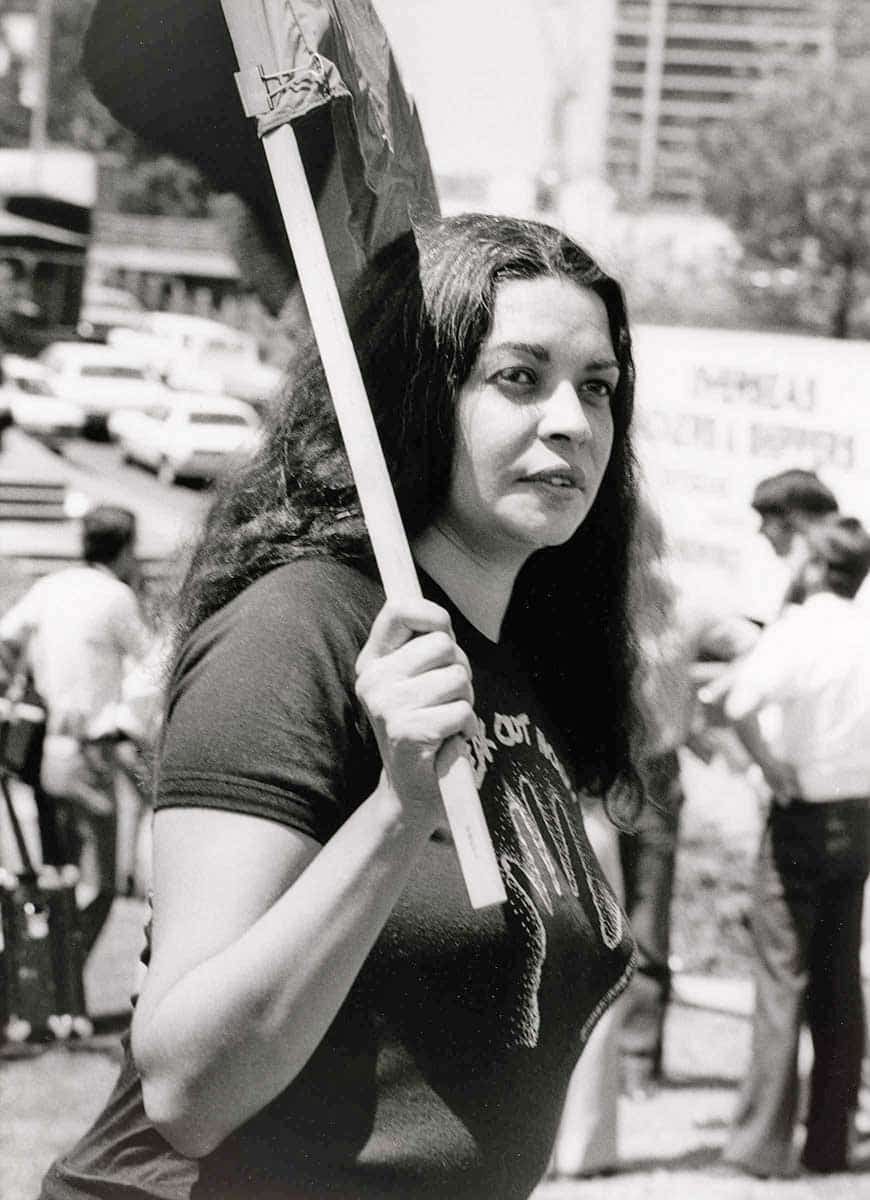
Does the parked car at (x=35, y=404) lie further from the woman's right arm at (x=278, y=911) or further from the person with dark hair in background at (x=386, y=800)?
the woman's right arm at (x=278, y=911)

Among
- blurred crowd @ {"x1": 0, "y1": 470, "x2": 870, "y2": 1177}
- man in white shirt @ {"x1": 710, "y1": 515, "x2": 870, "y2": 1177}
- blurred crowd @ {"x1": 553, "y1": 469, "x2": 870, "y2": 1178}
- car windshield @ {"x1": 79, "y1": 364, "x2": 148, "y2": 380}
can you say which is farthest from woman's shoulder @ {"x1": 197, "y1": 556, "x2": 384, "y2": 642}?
car windshield @ {"x1": 79, "y1": 364, "x2": 148, "y2": 380}

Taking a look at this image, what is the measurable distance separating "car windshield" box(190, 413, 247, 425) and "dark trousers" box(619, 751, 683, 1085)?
2071 mm

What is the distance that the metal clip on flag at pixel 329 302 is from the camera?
121 centimetres

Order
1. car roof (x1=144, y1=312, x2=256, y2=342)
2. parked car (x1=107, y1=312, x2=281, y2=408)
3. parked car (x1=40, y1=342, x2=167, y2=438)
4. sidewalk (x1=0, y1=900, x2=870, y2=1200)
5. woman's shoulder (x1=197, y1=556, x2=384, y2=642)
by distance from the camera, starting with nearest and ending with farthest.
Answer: woman's shoulder (x1=197, y1=556, x2=384, y2=642)
sidewalk (x1=0, y1=900, x2=870, y2=1200)
parked car (x1=40, y1=342, x2=167, y2=438)
parked car (x1=107, y1=312, x2=281, y2=408)
car roof (x1=144, y1=312, x2=256, y2=342)

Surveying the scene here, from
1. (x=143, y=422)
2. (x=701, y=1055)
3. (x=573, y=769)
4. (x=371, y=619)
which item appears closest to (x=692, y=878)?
(x=701, y=1055)

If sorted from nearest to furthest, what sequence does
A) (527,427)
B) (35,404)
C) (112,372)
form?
(527,427) < (35,404) < (112,372)

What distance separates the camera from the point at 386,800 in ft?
3.96

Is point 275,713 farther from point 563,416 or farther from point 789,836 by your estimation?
point 789,836

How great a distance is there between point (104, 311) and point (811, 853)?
10.4ft

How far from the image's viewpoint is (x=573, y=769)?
178 centimetres

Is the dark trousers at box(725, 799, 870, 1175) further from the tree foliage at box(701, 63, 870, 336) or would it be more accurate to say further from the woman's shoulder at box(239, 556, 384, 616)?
the tree foliage at box(701, 63, 870, 336)

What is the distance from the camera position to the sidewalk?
4.46 m

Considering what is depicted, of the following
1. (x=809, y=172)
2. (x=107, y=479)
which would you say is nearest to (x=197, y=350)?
(x=107, y=479)

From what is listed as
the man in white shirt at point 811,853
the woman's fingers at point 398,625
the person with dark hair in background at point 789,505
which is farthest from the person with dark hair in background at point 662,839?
the woman's fingers at point 398,625
